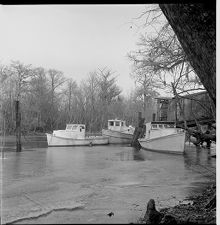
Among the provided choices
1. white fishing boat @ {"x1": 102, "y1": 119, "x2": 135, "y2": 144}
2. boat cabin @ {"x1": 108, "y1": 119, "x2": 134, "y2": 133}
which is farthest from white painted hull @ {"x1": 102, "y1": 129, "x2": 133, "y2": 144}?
boat cabin @ {"x1": 108, "y1": 119, "x2": 134, "y2": 133}

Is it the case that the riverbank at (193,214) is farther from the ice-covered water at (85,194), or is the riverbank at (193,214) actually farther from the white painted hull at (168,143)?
the white painted hull at (168,143)

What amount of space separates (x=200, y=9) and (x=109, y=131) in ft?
76.7

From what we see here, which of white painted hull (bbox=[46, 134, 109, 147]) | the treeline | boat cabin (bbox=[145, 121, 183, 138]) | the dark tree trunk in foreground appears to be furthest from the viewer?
white painted hull (bbox=[46, 134, 109, 147])

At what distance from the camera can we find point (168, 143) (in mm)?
17688

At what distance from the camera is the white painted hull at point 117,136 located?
82.8 ft

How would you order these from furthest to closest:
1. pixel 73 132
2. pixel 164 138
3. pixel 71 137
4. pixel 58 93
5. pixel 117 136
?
pixel 117 136 < pixel 71 137 < pixel 73 132 < pixel 164 138 < pixel 58 93

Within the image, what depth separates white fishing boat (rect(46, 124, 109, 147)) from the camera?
69.4 feet

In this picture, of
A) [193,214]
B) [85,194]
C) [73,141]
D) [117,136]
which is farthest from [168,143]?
[193,214]

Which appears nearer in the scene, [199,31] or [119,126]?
[199,31]

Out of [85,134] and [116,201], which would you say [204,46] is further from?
[85,134]

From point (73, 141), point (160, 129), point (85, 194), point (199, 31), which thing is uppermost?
point (199, 31)

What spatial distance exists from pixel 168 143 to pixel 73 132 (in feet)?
22.4

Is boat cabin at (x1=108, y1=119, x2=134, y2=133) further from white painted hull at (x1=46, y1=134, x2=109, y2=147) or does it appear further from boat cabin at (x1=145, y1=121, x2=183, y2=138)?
boat cabin at (x1=145, y1=121, x2=183, y2=138)

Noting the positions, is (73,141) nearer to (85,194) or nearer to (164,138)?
(164,138)
